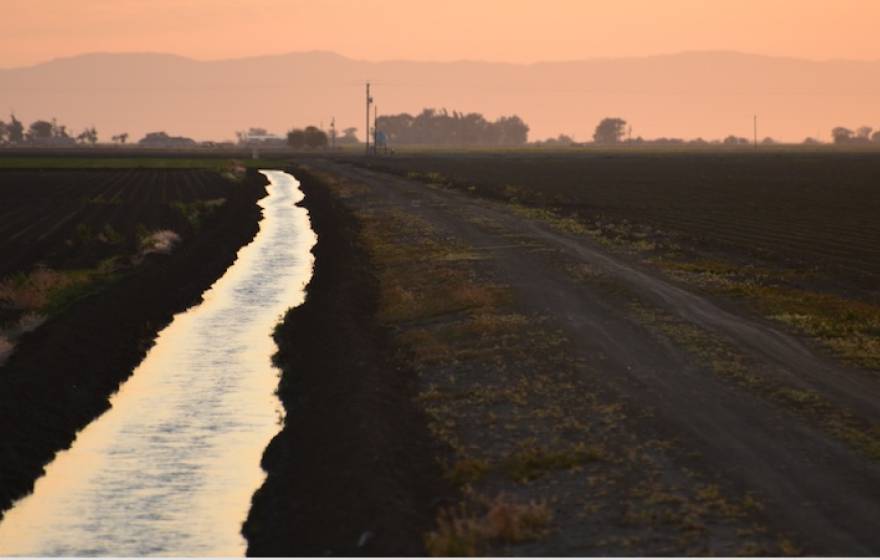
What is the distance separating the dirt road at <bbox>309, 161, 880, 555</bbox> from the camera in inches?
616

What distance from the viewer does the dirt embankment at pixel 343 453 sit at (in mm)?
15438

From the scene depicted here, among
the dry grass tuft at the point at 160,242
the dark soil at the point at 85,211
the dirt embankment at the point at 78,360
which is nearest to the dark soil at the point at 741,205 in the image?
the dry grass tuft at the point at 160,242

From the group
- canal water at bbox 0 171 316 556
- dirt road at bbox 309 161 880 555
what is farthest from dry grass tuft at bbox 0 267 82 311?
dirt road at bbox 309 161 880 555

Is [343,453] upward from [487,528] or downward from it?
downward

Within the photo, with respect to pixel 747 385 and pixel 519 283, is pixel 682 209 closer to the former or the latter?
pixel 519 283

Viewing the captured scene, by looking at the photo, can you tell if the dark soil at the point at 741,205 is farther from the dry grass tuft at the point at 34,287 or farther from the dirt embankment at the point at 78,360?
the dry grass tuft at the point at 34,287

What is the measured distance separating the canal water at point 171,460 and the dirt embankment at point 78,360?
32 centimetres

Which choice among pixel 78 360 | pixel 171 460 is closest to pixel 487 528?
pixel 171 460

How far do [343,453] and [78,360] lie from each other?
9.86m

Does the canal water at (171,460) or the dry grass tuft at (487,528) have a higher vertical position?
the dry grass tuft at (487,528)

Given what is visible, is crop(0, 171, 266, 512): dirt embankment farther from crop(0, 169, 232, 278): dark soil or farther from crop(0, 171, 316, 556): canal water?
crop(0, 169, 232, 278): dark soil

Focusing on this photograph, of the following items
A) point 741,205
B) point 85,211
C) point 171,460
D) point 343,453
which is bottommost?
point 741,205

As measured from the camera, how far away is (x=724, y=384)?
22.3 m

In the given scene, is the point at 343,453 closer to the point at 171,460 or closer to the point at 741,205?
the point at 171,460
